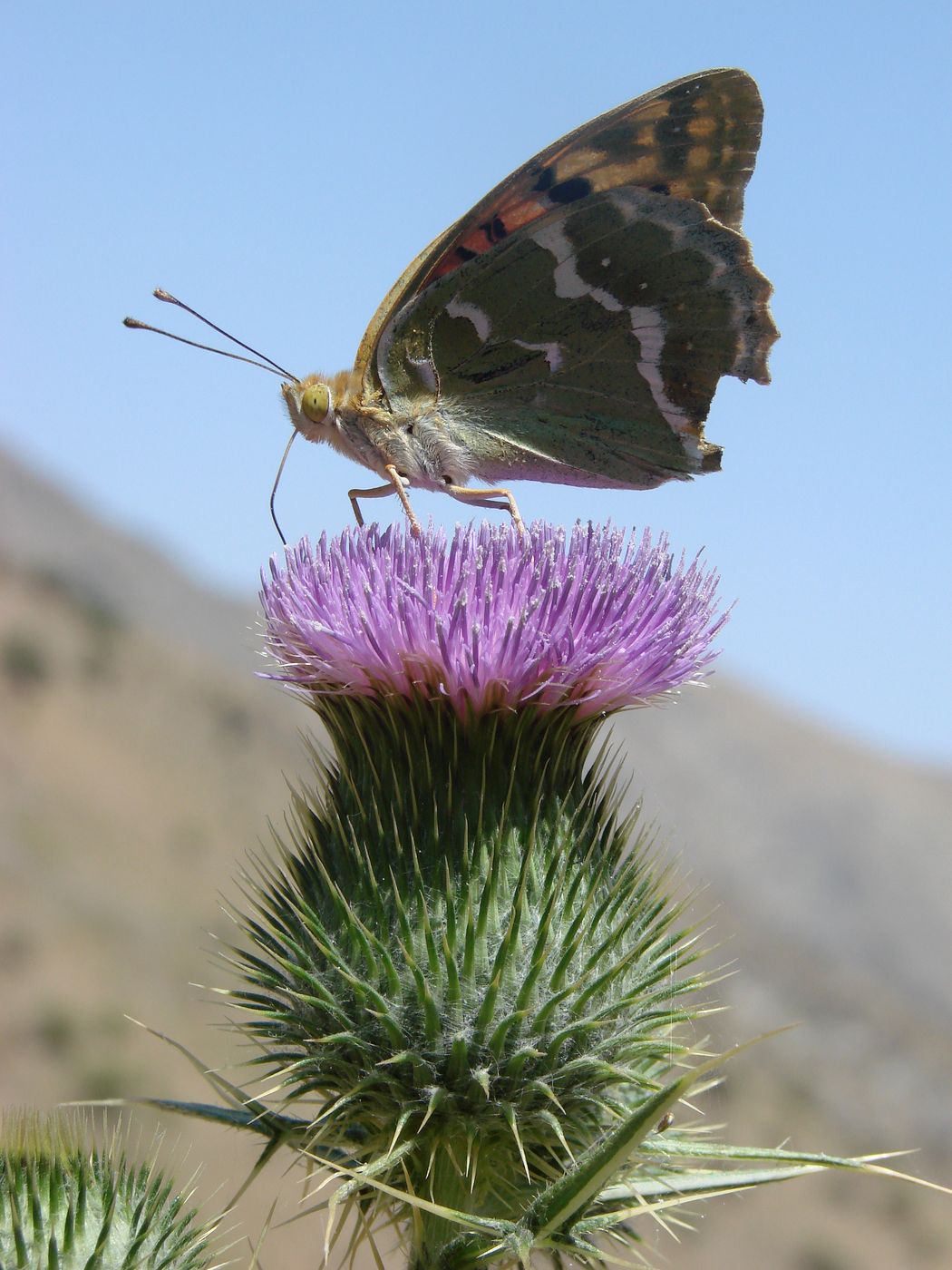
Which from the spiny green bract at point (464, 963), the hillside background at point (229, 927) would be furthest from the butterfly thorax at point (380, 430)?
the spiny green bract at point (464, 963)

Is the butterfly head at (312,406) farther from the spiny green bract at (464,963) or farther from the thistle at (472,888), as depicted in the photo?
the spiny green bract at (464,963)

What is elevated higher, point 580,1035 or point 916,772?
point 916,772

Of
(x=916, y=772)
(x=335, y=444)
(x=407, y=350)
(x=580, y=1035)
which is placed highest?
(x=916, y=772)

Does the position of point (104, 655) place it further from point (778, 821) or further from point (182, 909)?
point (778, 821)

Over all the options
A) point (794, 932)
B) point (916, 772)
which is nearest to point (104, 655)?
A: point (794, 932)

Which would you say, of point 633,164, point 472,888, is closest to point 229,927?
point 633,164

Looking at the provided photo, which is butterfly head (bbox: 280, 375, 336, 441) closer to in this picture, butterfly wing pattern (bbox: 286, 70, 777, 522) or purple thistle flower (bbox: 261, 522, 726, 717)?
butterfly wing pattern (bbox: 286, 70, 777, 522)

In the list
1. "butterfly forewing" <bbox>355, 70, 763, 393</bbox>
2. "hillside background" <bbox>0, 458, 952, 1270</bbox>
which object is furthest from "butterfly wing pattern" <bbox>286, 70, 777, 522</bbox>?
"hillside background" <bbox>0, 458, 952, 1270</bbox>
